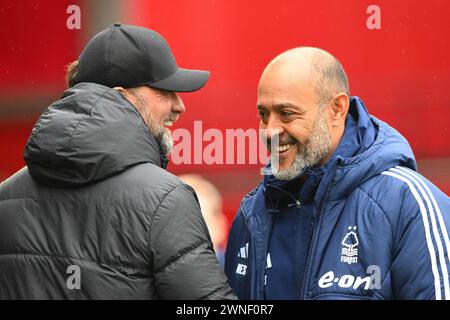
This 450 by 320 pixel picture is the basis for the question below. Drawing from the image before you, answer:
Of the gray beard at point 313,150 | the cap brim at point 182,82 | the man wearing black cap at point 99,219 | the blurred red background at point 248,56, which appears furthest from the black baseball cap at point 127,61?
the blurred red background at point 248,56

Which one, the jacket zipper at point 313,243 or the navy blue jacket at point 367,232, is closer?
the navy blue jacket at point 367,232

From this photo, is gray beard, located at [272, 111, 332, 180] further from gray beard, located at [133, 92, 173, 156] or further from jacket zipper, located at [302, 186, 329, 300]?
gray beard, located at [133, 92, 173, 156]

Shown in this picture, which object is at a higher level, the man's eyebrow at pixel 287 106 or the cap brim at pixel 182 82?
the cap brim at pixel 182 82

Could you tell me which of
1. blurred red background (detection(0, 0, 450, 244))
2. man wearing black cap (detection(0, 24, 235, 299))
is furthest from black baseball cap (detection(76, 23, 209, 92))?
blurred red background (detection(0, 0, 450, 244))

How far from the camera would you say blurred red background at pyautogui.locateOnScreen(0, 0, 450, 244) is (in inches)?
158

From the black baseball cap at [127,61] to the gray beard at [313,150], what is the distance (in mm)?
417

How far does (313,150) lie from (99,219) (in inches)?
29.5

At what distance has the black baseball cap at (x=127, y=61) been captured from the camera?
235 centimetres

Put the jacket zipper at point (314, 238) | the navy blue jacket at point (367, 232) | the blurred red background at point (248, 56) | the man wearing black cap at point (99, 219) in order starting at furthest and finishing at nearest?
1. the blurred red background at point (248, 56)
2. the jacket zipper at point (314, 238)
3. the navy blue jacket at point (367, 232)
4. the man wearing black cap at point (99, 219)

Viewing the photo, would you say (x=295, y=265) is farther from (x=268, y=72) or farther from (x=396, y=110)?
(x=396, y=110)

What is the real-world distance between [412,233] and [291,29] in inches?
83.7

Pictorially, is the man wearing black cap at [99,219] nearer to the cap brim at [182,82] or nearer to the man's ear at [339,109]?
the cap brim at [182,82]

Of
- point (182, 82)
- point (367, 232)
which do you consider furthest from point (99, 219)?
point (367, 232)

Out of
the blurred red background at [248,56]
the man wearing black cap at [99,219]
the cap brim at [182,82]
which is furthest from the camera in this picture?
the blurred red background at [248,56]
